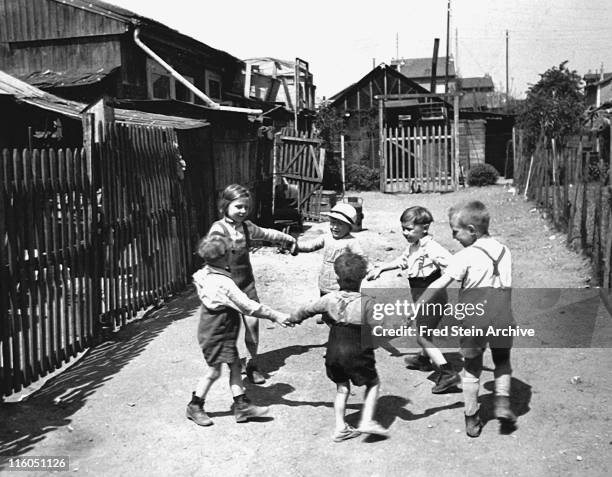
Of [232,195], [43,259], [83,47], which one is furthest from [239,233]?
[83,47]

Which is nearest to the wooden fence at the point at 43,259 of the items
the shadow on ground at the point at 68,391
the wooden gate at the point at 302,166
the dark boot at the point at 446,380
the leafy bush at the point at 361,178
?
the shadow on ground at the point at 68,391

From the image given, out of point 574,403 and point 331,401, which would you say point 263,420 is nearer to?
point 331,401

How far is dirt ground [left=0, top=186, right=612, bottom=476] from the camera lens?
3945 millimetres

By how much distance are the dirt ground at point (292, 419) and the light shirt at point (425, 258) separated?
90cm

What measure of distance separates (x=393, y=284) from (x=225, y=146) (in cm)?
531

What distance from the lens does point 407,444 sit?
417cm

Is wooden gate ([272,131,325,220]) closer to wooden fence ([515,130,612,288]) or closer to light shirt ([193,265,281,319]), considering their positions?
wooden fence ([515,130,612,288])

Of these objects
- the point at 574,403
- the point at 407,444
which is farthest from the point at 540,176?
the point at 407,444

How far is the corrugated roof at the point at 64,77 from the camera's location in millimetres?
13664

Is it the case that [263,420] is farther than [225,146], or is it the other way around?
[225,146]

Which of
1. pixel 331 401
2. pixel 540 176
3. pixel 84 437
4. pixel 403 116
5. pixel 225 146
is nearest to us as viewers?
pixel 84 437

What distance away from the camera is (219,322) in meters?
4.50

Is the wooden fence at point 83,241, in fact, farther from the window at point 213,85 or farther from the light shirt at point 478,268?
the window at point 213,85

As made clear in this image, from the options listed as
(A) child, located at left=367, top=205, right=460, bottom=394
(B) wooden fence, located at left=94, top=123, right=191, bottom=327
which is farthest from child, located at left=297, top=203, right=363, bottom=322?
(B) wooden fence, located at left=94, top=123, right=191, bottom=327
